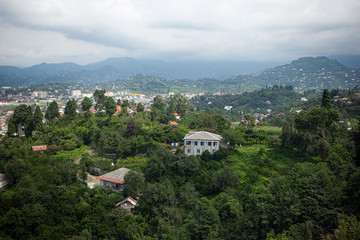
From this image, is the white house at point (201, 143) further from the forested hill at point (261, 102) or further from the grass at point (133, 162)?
the forested hill at point (261, 102)

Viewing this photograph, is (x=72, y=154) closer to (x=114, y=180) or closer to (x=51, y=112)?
(x=114, y=180)

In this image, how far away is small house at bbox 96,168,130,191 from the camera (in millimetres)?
19737

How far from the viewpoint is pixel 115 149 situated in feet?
84.8

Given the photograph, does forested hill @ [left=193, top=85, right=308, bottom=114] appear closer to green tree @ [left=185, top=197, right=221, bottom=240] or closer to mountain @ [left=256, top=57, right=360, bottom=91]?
mountain @ [left=256, top=57, right=360, bottom=91]

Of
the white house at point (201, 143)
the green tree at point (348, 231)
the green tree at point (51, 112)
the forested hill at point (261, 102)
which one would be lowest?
the forested hill at point (261, 102)

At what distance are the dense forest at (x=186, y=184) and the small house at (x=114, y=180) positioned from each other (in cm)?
101

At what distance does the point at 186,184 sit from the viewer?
18.8 meters

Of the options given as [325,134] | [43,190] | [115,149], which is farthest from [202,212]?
[115,149]

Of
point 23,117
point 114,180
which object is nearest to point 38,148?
point 23,117

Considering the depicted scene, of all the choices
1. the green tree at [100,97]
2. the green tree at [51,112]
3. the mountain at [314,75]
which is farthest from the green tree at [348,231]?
the mountain at [314,75]

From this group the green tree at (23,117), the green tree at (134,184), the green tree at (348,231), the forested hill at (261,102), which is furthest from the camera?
the forested hill at (261,102)

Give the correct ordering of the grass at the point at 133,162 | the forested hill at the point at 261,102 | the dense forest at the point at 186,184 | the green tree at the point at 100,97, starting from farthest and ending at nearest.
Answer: the forested hill at the point at 261,102 → the green tree at the point at 100,97 → the grass at the point at 133,162 → the dense forest at the point at 186,184

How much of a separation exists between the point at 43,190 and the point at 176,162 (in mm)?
9849

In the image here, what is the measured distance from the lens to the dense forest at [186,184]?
1155 cm
